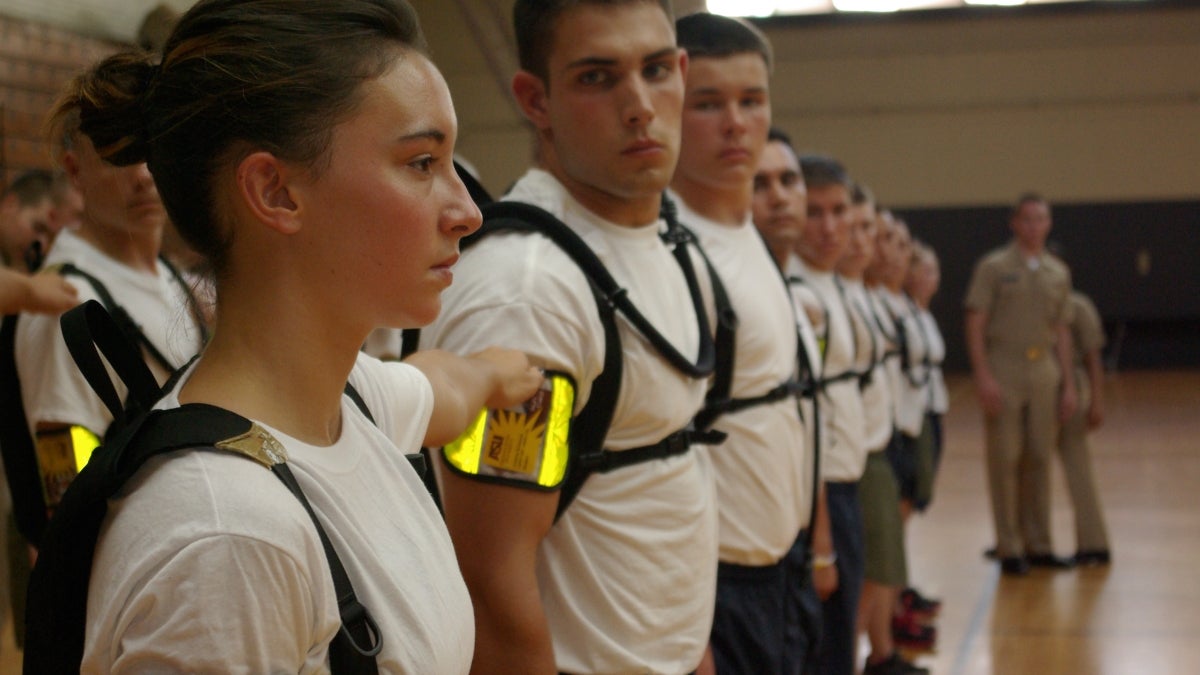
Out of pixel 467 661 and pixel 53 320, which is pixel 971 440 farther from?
pixel 467 661

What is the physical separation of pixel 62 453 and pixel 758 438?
4.92 feet

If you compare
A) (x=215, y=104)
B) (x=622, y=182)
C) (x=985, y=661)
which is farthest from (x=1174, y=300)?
(x=215, y=104)

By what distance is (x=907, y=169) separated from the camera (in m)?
17.7

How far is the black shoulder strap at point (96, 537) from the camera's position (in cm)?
108

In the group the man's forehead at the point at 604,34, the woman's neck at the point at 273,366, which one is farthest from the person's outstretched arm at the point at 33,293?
the woman's neck at the point at 273,366

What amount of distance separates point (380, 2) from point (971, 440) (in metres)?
13.1

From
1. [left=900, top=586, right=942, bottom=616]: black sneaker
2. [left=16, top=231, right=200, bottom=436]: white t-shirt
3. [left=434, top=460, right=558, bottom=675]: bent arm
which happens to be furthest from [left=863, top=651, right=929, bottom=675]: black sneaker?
[left=434, top=460, right=558, bottom=675]: bent arm

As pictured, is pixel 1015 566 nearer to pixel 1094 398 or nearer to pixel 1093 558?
pixel 1093 558

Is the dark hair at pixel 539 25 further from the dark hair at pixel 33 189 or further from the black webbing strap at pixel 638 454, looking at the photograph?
the dark hair at pixel 33 189

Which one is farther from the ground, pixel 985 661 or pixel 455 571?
pixel 455 571

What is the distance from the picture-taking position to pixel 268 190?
48.5 inches

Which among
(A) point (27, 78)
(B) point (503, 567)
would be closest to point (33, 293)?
(B) point (503, 567)

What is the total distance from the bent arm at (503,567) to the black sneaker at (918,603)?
4896 millimetres

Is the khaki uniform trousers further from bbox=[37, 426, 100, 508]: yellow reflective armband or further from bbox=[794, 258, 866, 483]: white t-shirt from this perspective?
bbox=[37, 426, 100, 508]: yellow reflective armband
